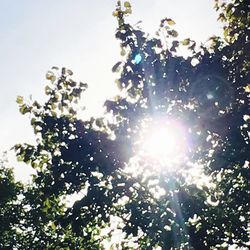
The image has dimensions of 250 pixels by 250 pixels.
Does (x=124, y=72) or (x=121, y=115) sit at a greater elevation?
(x=124, y=72)

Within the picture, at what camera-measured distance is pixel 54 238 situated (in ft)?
90.9

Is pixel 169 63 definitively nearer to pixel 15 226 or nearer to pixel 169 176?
pixel 169 176

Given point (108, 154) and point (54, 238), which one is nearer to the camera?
point (108, 154)

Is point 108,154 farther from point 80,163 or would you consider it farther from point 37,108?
point 37,108

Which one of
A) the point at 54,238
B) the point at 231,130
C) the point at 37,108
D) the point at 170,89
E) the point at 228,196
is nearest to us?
the point at 231,130

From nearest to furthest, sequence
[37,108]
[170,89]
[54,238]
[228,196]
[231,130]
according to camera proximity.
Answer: [231,130], [170,89], [37,108], [228,196], [54,238]

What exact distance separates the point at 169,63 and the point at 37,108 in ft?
11.0

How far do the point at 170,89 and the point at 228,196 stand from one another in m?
3.52

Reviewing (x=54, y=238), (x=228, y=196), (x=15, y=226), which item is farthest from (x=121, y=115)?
(x=15, y=226)

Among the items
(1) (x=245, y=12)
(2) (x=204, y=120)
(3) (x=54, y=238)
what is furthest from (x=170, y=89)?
(3) (x=54, y=238)

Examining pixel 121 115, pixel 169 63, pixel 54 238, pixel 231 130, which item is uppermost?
pixel 54 238

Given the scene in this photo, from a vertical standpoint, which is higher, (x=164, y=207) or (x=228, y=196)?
(x=228, y=196)

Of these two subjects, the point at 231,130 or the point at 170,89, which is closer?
the point at 231,130

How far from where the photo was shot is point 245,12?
7.44m
